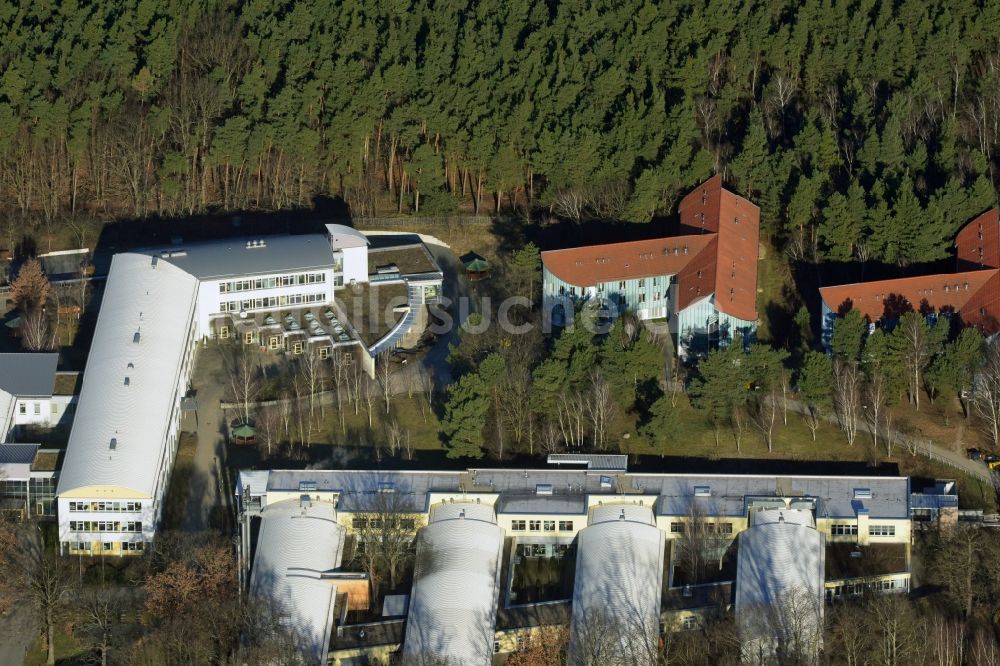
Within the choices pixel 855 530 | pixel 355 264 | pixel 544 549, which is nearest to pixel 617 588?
pixel 544 549

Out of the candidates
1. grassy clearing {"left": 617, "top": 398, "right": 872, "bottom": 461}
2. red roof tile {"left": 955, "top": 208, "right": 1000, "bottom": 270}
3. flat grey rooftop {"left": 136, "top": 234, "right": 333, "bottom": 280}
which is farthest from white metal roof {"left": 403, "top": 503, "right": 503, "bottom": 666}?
red roof tile {"left": 955, "top": 208, "right": 1000, "bottom": 270}

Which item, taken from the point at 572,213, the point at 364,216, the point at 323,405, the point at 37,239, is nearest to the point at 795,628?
the point at 323,405

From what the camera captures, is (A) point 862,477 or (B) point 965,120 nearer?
(A) point 862,477

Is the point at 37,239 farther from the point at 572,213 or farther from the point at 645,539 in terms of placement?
the point at 645,539

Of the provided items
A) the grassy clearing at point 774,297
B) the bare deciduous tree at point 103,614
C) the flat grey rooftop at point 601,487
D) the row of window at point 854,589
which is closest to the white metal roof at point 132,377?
the bare deciduous tree at point 103,614

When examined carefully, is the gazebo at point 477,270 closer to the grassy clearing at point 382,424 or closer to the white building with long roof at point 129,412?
the grassy clearing at point 382,424

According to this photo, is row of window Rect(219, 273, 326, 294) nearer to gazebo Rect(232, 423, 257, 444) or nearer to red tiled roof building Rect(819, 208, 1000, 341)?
gazebo Rect(232, 423, 257, 444)

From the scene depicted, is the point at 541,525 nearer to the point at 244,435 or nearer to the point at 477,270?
the point at 244,435
